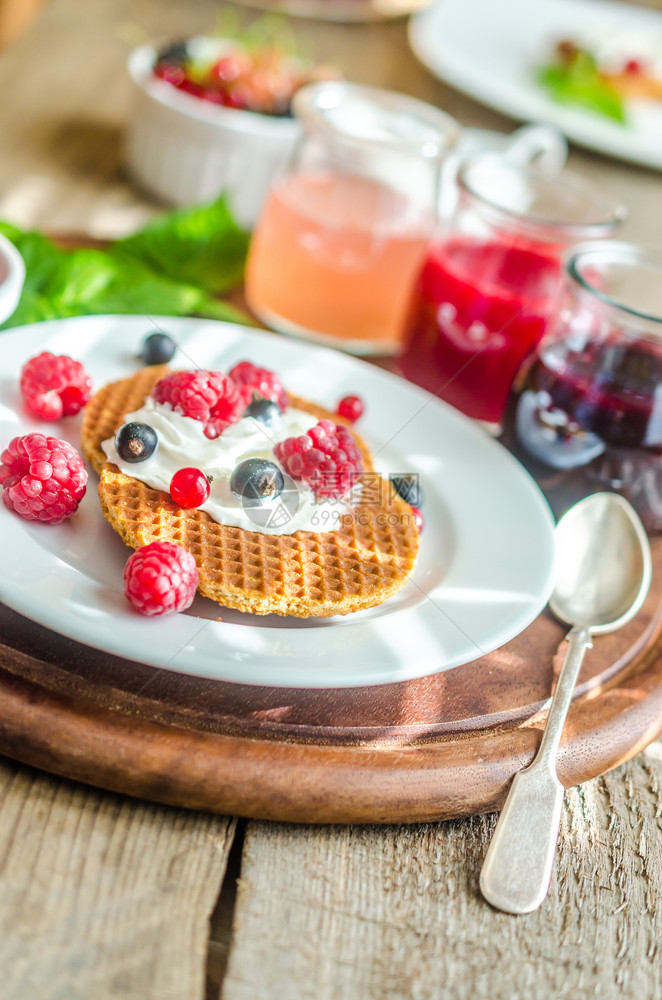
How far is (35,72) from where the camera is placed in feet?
8.69

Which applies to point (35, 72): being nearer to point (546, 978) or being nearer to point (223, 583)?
point (223, 583)

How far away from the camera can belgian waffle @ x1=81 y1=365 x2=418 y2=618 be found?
1.03 metres

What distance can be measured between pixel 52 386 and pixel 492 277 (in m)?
0.77

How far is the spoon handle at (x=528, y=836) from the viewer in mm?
895

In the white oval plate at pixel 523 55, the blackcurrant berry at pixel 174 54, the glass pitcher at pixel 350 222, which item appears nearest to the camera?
the glass pitcher at pixel 350 222

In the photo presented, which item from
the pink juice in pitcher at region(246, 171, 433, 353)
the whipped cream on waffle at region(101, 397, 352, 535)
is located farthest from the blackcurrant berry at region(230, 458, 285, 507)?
the pink juice in pitcher at region(246, 171, 433, 353)

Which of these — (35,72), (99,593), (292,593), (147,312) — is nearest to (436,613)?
(292,593)

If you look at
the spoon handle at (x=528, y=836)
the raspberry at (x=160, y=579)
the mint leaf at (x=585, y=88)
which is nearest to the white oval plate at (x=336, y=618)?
the raspberry at (x=160, y=579)

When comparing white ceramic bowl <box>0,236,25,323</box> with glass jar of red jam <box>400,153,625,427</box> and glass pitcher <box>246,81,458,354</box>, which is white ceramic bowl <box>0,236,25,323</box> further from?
glass jar of red jam <box>400,153,625,427</box>

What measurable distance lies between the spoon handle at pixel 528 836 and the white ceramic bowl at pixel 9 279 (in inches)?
32.8

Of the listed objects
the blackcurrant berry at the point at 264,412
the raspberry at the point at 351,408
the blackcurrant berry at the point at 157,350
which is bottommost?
the raspberry at the point at 351,408

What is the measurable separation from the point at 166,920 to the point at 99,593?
1.05 ft

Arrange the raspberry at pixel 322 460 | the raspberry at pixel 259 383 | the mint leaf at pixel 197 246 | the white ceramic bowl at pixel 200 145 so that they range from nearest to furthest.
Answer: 1. the raspberry at pixel 322 460
2. the raspberry at pixel 259 383
3. the mint leaf at pixel 197 246
4. the white ceramic bowl at pixel 200 145

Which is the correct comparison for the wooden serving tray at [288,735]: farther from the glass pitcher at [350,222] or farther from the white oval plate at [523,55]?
the white oval plate at [523,55]
